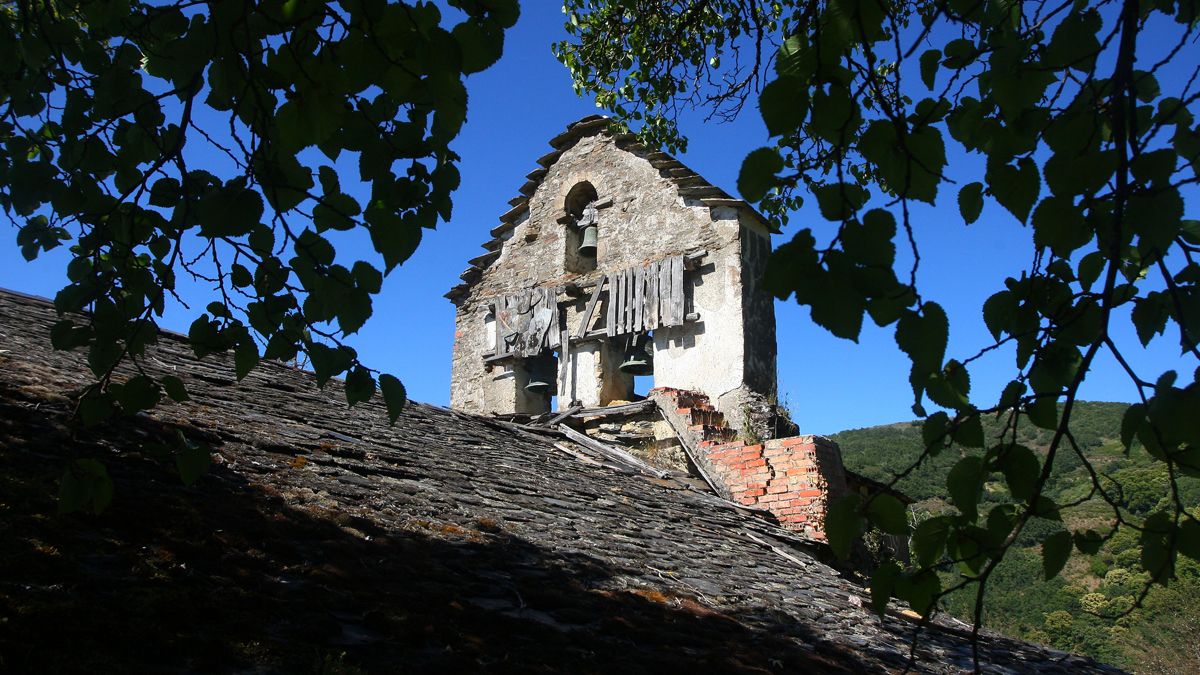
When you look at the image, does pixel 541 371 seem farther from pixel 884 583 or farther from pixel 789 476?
pixel 884 583

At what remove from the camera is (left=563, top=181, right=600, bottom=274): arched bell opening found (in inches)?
495

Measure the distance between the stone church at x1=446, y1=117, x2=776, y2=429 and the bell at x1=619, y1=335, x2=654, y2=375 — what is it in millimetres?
21

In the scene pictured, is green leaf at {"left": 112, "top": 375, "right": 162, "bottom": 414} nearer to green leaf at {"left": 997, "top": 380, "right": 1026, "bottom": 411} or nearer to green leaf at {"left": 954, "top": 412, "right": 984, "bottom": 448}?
green leaf at {"left": 954, "top": 412, "right": 984, "bottom": 448}

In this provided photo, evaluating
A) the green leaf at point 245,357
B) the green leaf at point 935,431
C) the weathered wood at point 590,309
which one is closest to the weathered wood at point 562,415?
the weathered wood at point 590,309

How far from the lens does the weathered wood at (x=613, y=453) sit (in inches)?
346

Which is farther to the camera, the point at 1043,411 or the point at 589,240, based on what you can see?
the point at 589,240

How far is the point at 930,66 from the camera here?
8.03ft

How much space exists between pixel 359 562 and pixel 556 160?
10.2 meters

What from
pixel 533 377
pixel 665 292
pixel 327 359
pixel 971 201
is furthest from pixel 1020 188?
pixel 533 377

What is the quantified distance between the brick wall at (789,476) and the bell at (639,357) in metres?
2.72

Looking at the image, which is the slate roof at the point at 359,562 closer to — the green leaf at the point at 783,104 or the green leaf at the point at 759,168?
the green leaf at the point at 759,168

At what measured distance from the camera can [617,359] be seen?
475 inches

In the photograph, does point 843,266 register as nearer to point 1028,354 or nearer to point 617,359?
point 1028,354

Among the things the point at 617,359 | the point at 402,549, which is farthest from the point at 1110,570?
the point at 402,549
